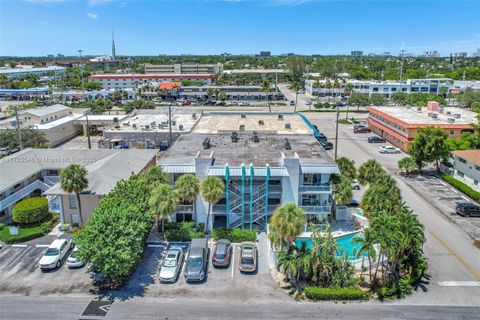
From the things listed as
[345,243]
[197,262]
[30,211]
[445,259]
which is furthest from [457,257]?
[30,211]

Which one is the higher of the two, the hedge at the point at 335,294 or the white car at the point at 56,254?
the white car at the point at 56,254

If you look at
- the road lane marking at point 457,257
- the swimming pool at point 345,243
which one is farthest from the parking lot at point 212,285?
the road lane marking at point 457,257

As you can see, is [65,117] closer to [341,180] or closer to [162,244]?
[162,244]

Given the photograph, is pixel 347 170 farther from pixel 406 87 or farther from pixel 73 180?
pixel 406 87

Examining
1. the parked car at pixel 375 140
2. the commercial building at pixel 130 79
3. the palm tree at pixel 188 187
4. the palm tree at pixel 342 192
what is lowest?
the parked car at pixel 375 140

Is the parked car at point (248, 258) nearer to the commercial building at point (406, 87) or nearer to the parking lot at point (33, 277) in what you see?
the parking lot at point (33, 277)

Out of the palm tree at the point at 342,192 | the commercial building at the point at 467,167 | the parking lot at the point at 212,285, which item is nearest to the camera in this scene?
the parking lot at the point at 212,285
